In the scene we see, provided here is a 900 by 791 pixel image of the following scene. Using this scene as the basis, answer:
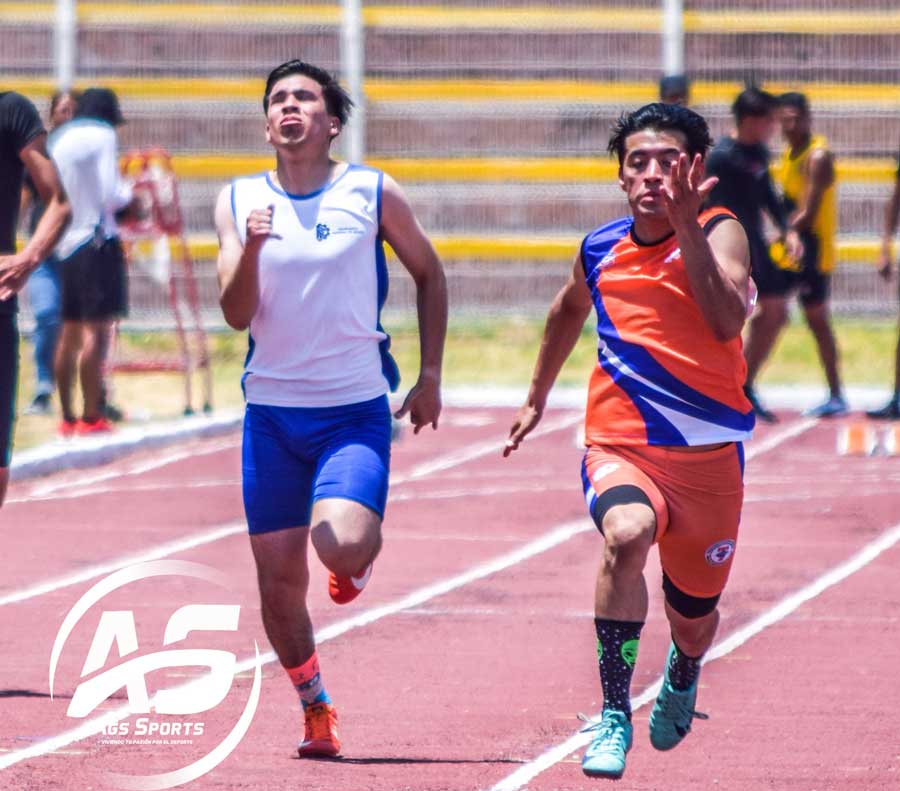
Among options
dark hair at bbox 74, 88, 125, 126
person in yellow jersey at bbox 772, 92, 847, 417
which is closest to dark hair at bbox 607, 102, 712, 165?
dark hair at bbox 74, 88, 125, 126

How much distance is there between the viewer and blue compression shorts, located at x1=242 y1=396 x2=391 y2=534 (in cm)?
616

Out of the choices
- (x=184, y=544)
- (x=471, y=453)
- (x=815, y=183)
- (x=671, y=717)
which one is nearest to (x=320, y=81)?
(x=671, y=717)

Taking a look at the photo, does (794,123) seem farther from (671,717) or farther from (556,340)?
(671,717)

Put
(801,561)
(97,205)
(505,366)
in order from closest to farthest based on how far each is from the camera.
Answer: (801,561) < (97,205) < (505,366)

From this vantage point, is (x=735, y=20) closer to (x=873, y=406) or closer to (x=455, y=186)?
(x=455, y=186)

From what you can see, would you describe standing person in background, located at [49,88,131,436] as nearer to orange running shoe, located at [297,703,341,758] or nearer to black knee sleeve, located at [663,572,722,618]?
orange running shoe, located at [297,703,341,758]

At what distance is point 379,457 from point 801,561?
403cm

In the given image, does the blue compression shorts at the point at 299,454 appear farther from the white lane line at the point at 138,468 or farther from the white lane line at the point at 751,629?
the white lane line at the point at 138,468

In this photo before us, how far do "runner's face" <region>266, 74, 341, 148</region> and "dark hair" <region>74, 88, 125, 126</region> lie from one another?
25.0 feet

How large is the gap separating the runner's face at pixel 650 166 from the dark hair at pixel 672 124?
0.02 meters

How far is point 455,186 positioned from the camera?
21203 mm

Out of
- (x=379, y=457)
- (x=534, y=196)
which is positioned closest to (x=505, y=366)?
(x=534, y=196)

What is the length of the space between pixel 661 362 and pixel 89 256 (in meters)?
8.23

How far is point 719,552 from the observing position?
239 inches
